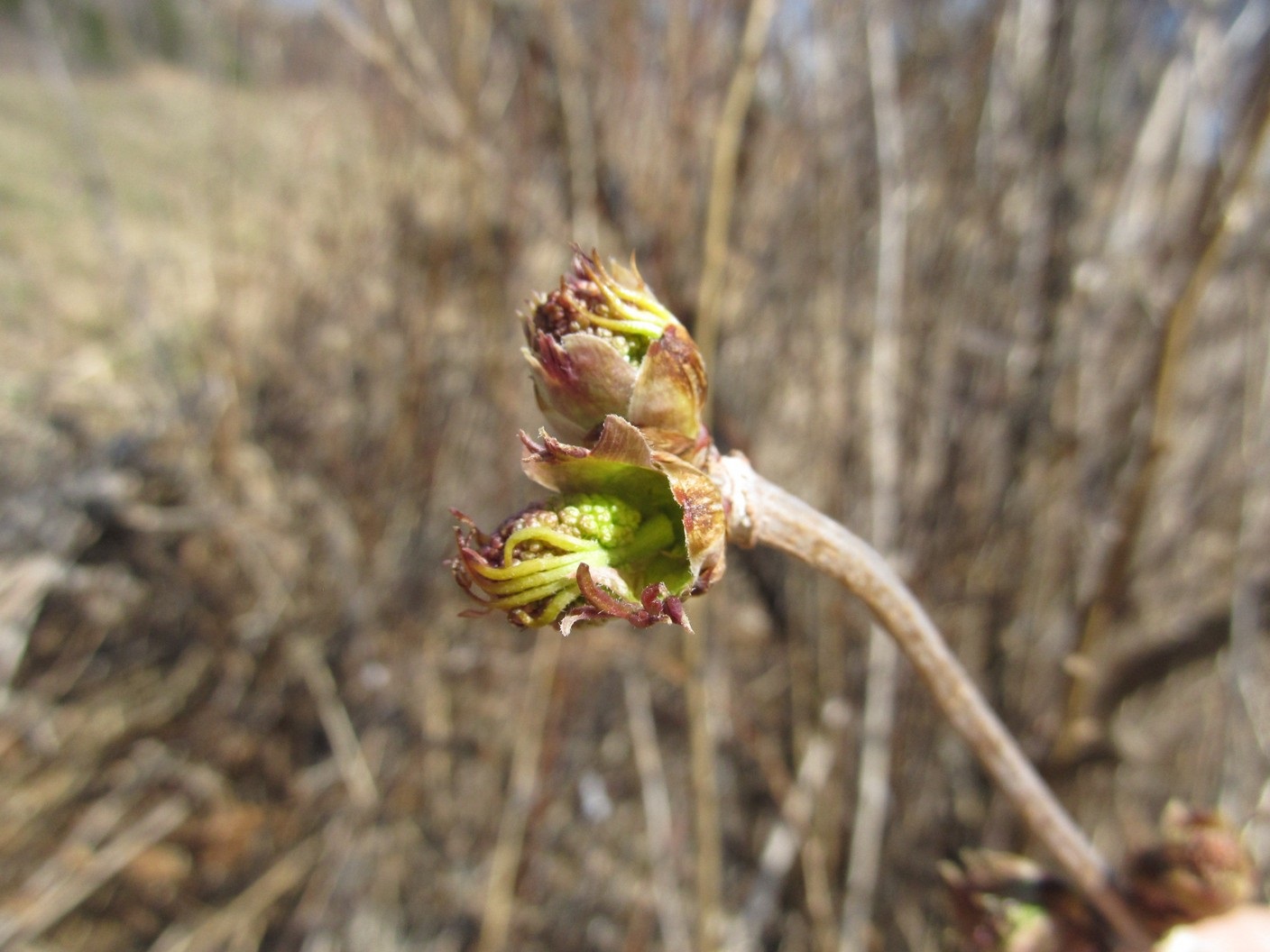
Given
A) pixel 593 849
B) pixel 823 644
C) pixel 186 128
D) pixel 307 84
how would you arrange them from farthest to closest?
pixel 186 128 → pixel 307 84 → pixel 593 849 → pixel 823 644

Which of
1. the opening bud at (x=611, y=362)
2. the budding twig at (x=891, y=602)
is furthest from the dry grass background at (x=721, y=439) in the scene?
the opening bud at (x=611, y=362)

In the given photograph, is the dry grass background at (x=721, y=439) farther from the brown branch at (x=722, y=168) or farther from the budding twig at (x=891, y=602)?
the budding twig at (x=891, y=602)

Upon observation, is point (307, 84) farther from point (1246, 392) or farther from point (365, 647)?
point (1246, 392)

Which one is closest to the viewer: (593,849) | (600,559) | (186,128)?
(600,559)

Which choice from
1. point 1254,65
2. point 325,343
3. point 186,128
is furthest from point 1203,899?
point 186,128

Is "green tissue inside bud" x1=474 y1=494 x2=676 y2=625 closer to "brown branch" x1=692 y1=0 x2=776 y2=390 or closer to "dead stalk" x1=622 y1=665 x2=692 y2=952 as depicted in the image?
"brown branch" x1=692 y1=0 x2=776 y2=390

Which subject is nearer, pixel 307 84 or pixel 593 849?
pixel 593 849

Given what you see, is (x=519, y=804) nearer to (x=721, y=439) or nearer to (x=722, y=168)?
(x=721, y=439)
